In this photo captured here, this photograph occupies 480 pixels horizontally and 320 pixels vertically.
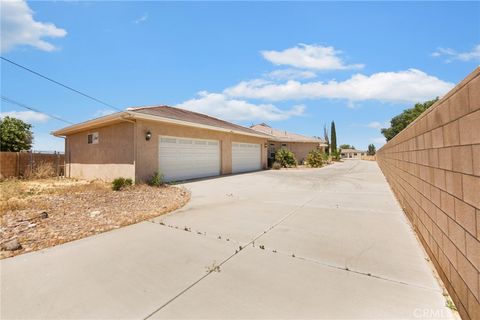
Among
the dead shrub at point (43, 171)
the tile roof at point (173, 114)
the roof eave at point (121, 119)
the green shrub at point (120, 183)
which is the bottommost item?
the green shrub at point (120, 183)

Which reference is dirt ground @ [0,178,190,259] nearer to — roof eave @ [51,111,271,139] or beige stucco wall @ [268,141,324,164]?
roof eave @ [51,111,271,139]

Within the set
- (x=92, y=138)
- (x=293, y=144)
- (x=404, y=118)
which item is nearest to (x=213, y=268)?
(x=92, y=138)

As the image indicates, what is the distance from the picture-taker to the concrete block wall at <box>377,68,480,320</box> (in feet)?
5.62

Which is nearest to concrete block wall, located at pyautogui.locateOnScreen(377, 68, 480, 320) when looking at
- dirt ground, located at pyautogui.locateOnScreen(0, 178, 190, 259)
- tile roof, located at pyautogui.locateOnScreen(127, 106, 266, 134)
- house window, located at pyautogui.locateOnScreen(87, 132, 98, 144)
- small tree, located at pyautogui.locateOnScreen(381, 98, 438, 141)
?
dirt ground, located at pyautogui.locateOnScreen(0, 178, 190, 259)

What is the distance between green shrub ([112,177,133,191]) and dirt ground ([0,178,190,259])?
28 cm

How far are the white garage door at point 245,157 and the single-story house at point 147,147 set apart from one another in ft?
0.46

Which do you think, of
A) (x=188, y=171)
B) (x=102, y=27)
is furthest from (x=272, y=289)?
(x=102, y=27)

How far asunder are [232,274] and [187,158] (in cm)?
937

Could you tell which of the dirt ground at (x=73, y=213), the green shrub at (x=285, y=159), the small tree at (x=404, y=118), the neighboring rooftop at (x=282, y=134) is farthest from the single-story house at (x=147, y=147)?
the small tree at (x=404, y=118)

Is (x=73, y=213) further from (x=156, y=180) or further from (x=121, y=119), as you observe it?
(x=121, y=119)

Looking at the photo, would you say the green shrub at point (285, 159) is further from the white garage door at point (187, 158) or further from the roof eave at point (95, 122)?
the roof eave at point (95, 122)

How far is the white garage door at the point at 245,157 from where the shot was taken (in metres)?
15.5

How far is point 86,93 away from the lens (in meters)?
11.8

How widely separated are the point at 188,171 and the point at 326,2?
29.6 ft
